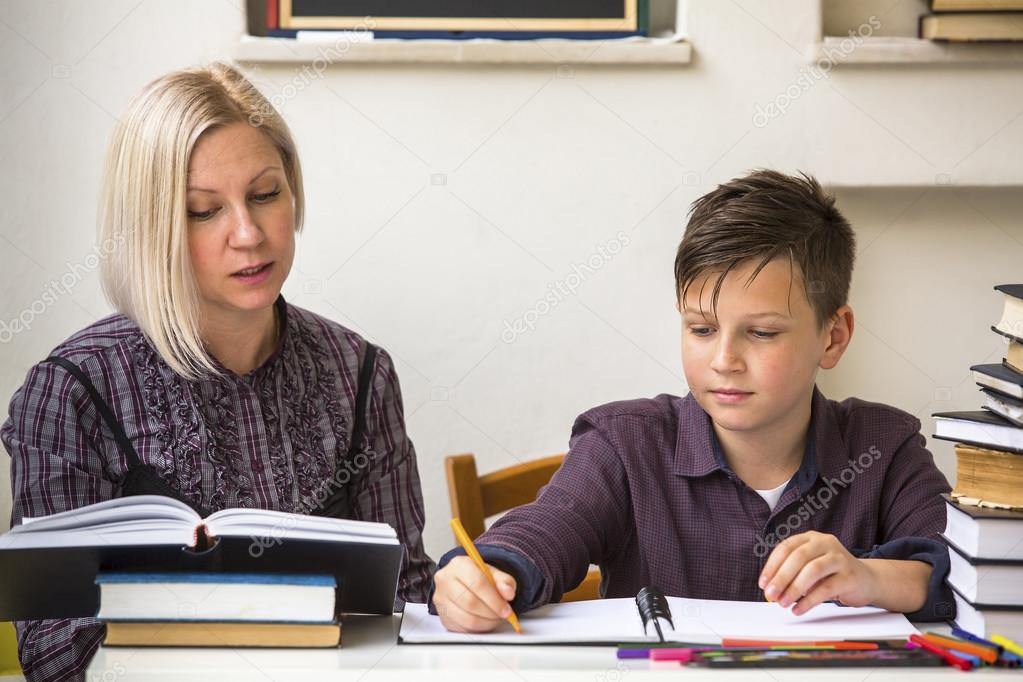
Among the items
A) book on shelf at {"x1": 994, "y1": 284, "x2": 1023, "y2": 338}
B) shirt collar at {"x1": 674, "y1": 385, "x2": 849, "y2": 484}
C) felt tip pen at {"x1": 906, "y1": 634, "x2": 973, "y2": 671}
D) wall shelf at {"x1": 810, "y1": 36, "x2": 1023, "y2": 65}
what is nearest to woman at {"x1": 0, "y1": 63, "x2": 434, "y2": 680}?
shirt collar at {"x1": 674, "y1": 385, "x2": 849, "y2": 484}

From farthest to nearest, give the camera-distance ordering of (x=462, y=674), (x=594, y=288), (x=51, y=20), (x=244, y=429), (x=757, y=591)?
(x=594, y=288) → (x=51, y=20) → (x=244, y=429) → (x=757, y=591) → (x=462, y=674)

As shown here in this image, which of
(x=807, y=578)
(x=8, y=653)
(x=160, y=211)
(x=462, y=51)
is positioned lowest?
(x=8, y=653)

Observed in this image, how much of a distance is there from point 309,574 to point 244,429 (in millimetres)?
554

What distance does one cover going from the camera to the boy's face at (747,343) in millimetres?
1323

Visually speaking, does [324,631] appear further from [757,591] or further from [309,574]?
[757,591]

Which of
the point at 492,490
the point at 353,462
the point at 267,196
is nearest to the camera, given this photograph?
the point at 267,196

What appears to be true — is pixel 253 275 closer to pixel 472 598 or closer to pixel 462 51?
pixel 472 598

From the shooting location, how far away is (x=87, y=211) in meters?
2.10

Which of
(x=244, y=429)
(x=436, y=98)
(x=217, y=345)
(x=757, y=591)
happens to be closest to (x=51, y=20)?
(x=436, y=98)

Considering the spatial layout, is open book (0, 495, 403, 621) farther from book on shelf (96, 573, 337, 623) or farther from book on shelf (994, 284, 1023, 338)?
book on shelf (994, 284, 1023, 338)

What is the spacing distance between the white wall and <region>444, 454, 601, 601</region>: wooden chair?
315 mm

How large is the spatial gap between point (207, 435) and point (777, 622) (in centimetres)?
80

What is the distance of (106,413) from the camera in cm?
144

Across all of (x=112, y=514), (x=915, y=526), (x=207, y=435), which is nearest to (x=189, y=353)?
(x=207, y=435)
